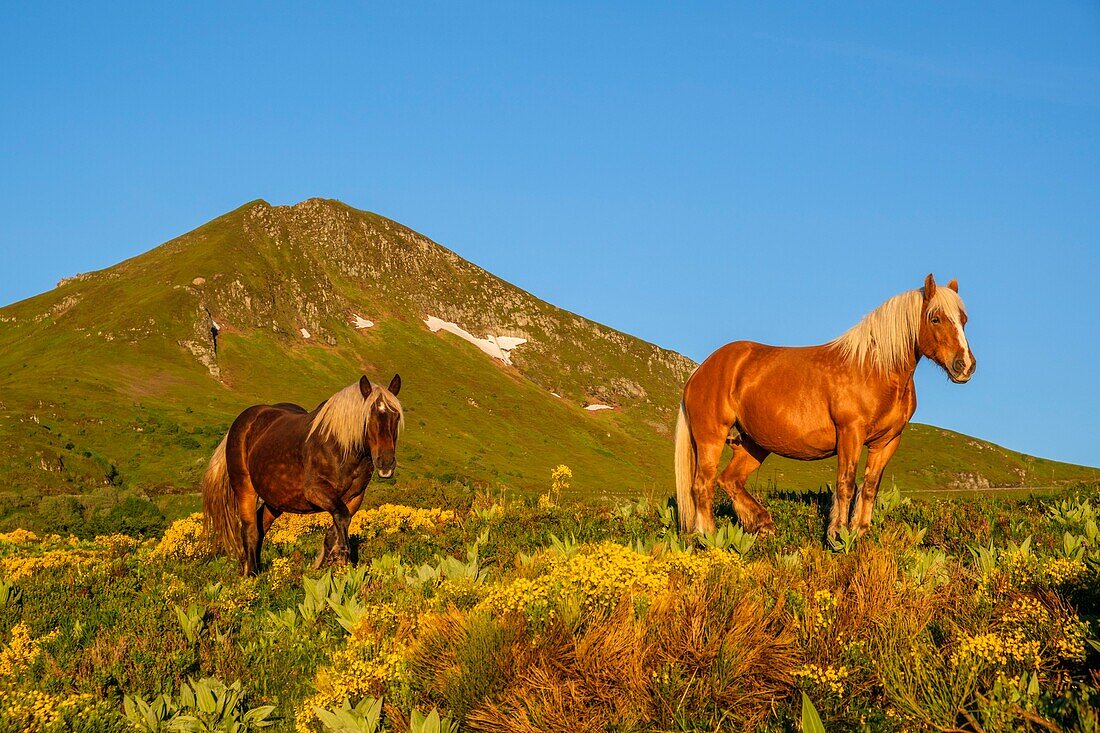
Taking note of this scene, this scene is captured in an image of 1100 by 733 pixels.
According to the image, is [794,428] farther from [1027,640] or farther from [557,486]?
[557,486]

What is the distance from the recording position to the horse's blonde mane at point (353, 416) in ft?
35.2

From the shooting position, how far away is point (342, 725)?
4859 millimetres

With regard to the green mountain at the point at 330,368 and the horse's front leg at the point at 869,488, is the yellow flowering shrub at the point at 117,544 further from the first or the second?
the green mountain at the point at 330,368

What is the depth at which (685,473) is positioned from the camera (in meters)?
11.4

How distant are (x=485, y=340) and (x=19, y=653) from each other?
4889 inches

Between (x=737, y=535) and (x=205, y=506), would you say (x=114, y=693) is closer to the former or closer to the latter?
(x=737, y=535)

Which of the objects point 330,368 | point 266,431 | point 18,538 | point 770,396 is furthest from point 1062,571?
point 330,368

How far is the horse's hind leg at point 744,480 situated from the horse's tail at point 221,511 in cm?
770

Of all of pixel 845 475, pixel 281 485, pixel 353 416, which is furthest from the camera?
pixel 281 485

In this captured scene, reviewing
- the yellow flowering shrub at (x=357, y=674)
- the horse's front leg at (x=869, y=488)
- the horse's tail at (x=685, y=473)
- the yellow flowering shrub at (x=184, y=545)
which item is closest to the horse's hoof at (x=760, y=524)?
the horse's tail at (x=685, y=473)

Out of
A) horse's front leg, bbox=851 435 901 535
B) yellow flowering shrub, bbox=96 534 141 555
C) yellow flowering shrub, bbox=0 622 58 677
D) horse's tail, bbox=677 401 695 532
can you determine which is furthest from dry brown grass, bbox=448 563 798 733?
yellow flowering shrub, bbox=96 534 141 555

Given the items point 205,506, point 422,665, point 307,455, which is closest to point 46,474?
point 205,506

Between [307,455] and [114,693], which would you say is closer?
[114,693]

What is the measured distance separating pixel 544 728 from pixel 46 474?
164 feet
